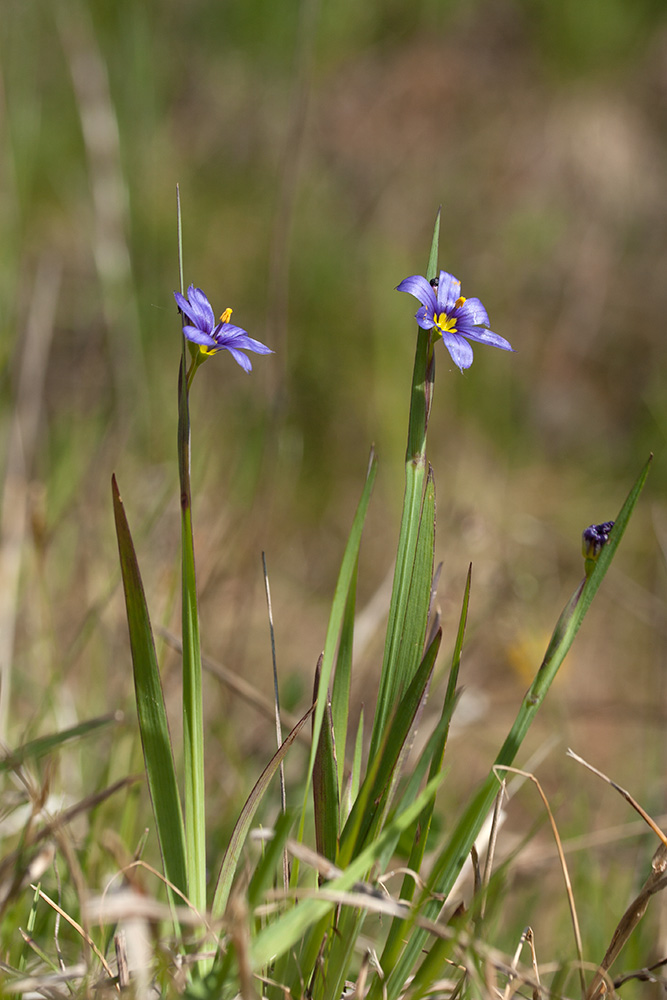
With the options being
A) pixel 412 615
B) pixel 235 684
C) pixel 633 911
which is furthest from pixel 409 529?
pixel 235 684

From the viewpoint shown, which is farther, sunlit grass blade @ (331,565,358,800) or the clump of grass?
sunlit grass blade @ (331,565,358,800)

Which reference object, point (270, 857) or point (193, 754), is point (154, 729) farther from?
point (270, 857)

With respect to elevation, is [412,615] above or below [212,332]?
below

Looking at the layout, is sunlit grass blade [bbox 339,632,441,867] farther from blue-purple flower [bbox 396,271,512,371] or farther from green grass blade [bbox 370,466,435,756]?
blue-purple flower [bbox 396,271,512,371]

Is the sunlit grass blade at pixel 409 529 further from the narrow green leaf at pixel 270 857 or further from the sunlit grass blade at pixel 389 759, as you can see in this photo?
the narrow green leaf at pixel 270 857

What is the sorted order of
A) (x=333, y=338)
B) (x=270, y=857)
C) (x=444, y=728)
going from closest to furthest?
(x=270, y=857) → (x=444, y=728) → (x=333, y=338)

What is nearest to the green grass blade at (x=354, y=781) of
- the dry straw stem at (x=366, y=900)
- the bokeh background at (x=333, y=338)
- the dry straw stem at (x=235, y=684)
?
the dry straw stem at (x=366, y=900)

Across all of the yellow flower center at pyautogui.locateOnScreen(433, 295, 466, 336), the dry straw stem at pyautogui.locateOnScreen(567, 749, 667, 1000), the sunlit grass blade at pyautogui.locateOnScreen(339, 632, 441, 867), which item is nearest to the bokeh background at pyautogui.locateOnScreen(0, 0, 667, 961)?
the dry straw stem at pyautogui.locateOnScreen(567, 749, 667, 1000)
